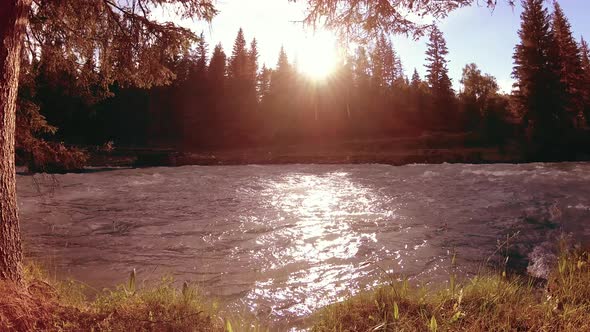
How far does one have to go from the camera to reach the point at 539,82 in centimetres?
3934

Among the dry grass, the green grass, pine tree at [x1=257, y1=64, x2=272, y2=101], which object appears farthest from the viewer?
pine tree at [x1=257, y1=64, x2=272, y2=101]

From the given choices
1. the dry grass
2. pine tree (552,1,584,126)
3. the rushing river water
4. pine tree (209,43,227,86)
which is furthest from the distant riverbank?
pine tree (209,43,227,86)

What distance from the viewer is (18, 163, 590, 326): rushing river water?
5.73 metres

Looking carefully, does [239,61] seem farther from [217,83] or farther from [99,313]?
[99,313]

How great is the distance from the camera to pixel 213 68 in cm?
6562

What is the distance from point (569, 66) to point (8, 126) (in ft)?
176

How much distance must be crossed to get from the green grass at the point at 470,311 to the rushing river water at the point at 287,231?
1.08m

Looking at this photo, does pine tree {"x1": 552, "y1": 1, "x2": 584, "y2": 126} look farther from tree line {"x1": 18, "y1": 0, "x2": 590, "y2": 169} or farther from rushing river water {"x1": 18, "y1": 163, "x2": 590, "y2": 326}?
rushing river water {"x1": 18, "y1": 163, "x2": 590, "y2": 326}

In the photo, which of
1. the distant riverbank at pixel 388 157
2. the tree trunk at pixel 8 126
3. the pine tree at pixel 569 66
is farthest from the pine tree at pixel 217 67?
the tree trunk at pixel 8 126

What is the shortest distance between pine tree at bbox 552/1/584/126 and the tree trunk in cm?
4910

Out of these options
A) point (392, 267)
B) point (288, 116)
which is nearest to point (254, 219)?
point (392, 267)

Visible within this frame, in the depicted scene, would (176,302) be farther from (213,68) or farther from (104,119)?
(213,68)

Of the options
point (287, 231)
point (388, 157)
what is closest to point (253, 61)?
point (388, 157)

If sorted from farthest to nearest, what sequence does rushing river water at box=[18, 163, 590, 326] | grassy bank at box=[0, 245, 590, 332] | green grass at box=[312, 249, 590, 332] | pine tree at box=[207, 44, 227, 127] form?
pine tree at box=[207, 44, 227, 127] → rushing river water at box=[18, 163, 590, 326] → green grass at box=[312, 249, 590, 332] → grassy bank at box=[0, 245, 590, 332]
